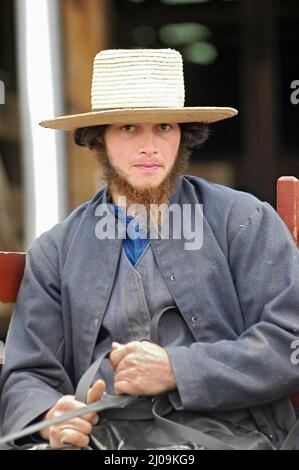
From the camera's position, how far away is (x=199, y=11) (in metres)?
8.77

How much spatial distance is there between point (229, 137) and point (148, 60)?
616cm

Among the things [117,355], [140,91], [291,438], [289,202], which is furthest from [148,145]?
[291,438]

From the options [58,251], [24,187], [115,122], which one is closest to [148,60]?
[115,122]

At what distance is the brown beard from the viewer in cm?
286

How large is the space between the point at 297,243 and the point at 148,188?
1.56 ft

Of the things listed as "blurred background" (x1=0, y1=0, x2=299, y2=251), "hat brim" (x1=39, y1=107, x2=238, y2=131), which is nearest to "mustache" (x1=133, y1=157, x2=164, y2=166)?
"hat brim" (x1=39, y1=107, x2=238, y2=131)

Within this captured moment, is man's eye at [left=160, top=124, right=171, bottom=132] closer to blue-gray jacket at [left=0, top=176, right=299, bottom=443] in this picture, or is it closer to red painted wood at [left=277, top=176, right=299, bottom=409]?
blue-gray jacket at [left=0, top=176, right=299, bottom=443]

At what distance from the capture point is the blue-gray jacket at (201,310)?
261 cm

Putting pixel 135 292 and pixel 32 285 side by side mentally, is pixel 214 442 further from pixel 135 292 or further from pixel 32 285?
pixel 32 285

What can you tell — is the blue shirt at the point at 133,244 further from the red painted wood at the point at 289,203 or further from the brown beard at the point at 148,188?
the red painted wood at the point at 289,203

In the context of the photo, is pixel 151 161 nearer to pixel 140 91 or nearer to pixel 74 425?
pixel 140 91

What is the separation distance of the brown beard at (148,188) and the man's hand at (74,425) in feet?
1.82

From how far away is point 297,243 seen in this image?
3000mm

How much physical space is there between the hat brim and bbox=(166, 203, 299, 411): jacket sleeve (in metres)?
0.39
